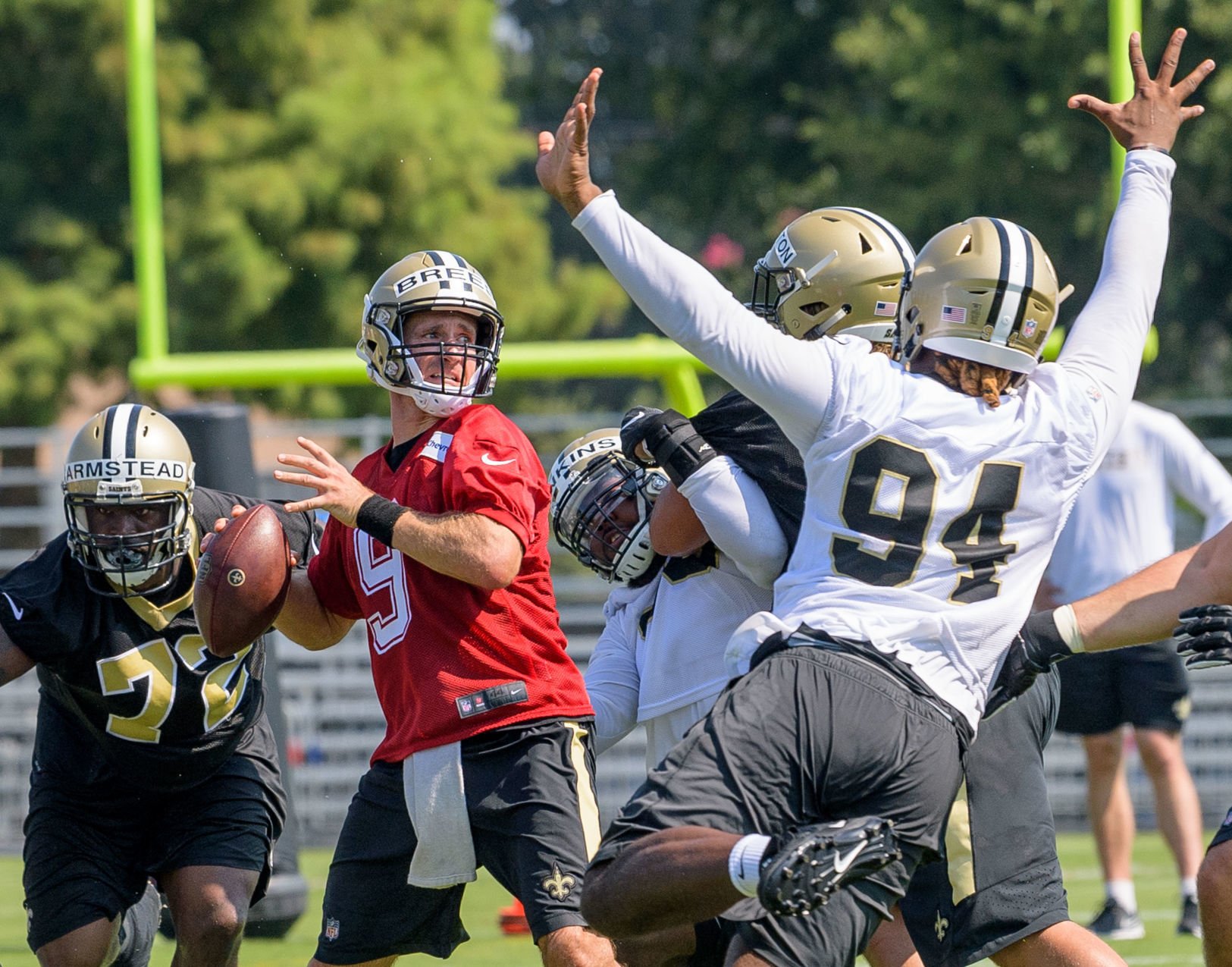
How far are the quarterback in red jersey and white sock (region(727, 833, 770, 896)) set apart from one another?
0.87 metres

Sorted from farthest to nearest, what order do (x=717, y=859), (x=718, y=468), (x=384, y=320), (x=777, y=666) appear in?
(x=384, y=320)
(x=718, y=468)
(x=777, y=666)
(x=717, y=859)

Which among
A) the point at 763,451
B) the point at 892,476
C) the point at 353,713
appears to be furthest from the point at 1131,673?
the point at 353,713

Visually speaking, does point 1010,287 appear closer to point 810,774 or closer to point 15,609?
point 810,774

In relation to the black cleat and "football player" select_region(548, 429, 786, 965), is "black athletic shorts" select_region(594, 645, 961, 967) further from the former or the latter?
"football player" select_region(548, 429, 786, 965)

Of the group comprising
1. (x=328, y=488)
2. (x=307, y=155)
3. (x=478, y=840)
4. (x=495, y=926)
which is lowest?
(x=495, y=926)

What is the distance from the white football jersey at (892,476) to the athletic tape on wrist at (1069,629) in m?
0.26

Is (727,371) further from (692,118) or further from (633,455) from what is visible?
(692,118)

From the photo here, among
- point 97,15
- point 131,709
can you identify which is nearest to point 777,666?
point 131,709

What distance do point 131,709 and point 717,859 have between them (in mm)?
1864

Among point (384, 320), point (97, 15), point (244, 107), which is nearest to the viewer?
point (384, 320)

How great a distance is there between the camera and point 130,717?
436 centimetres

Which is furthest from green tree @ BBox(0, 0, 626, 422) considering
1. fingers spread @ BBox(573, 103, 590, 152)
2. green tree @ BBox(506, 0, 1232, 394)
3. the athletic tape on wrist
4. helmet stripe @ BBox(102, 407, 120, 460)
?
fingers spread @ BBox(573, 103, 590, 152)

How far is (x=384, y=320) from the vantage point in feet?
A: 13.6

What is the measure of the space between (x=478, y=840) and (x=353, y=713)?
22.9ft
